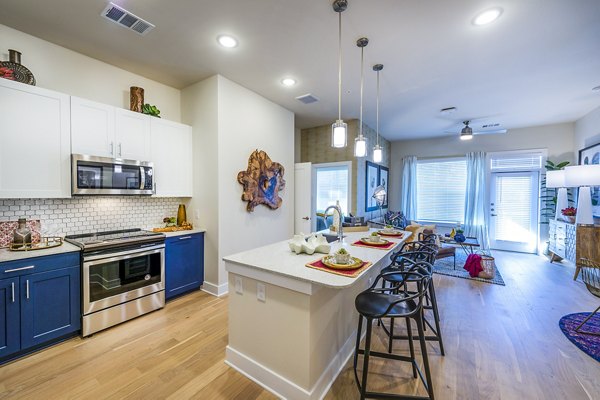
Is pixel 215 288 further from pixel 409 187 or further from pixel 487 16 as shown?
pixel 409 187

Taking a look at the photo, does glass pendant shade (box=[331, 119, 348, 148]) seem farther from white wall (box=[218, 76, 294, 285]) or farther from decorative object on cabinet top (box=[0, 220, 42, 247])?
decorative object on cabinet top (box=[0, 220, 42, 247])

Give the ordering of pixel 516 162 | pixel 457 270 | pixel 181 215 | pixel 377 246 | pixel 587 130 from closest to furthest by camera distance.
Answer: pixel 377 246 → pixel 181 215 → pixel 457 270 → pixel 587 130 → pixel 516 162

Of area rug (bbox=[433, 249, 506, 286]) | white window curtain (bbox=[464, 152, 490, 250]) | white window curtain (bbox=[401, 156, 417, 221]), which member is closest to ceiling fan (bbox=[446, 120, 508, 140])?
white window curtain (bbox=[464, 152, 490, 250])

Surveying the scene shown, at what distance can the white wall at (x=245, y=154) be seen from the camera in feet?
11.2

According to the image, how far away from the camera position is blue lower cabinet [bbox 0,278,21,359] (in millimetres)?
1958

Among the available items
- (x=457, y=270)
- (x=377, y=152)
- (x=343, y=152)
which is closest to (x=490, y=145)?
(x=457, y=270)

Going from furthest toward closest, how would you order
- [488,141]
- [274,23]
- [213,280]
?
1. [488,141]
2. [213,280]
3. [274,23]

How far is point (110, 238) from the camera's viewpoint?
104 inches

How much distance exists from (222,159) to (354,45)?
2.12 m

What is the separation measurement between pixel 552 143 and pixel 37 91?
880 cm

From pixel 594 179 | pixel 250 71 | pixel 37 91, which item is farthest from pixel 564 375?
pixel 37 91

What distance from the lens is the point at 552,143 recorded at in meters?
5.51

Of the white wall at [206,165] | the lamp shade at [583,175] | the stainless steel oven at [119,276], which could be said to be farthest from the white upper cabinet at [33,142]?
the lamp shade at [583,175]

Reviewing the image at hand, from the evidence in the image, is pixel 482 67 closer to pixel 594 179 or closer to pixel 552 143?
pixel 594 179
